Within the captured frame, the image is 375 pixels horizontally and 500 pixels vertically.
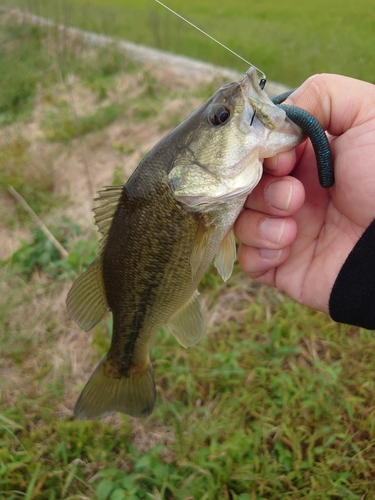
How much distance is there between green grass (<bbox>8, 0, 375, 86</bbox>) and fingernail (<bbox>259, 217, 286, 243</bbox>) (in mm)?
3421

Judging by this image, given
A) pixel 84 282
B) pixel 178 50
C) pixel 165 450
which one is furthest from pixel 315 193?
pixel 178 50

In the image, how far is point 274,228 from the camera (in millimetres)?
1585

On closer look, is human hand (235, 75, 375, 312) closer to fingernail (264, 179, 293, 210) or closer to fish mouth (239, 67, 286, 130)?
fingernail (264, 179, 293, 210)

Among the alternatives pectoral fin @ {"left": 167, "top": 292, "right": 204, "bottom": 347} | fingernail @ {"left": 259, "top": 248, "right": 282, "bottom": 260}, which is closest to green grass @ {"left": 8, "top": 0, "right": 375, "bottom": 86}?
fingernail @ {"left": 259, "top": 248, "right": 282, "bottom": 260}

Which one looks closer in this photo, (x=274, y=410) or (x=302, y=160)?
(x=302, y=160)

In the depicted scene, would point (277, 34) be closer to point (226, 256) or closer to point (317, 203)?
point (317, 203)

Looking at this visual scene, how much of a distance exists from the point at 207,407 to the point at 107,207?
4.61 feet

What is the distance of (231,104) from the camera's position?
4.20 ft

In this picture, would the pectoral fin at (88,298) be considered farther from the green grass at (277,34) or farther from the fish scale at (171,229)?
the green grass at (277,34)

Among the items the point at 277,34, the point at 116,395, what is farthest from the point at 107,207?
the point at 277,34

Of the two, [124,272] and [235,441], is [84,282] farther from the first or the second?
[235,441]

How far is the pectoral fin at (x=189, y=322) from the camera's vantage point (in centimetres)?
173

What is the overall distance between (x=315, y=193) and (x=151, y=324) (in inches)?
38.8

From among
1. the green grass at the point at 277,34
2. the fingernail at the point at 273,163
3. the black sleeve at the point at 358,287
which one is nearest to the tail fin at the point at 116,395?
the black sleeve at the point at 358,287
